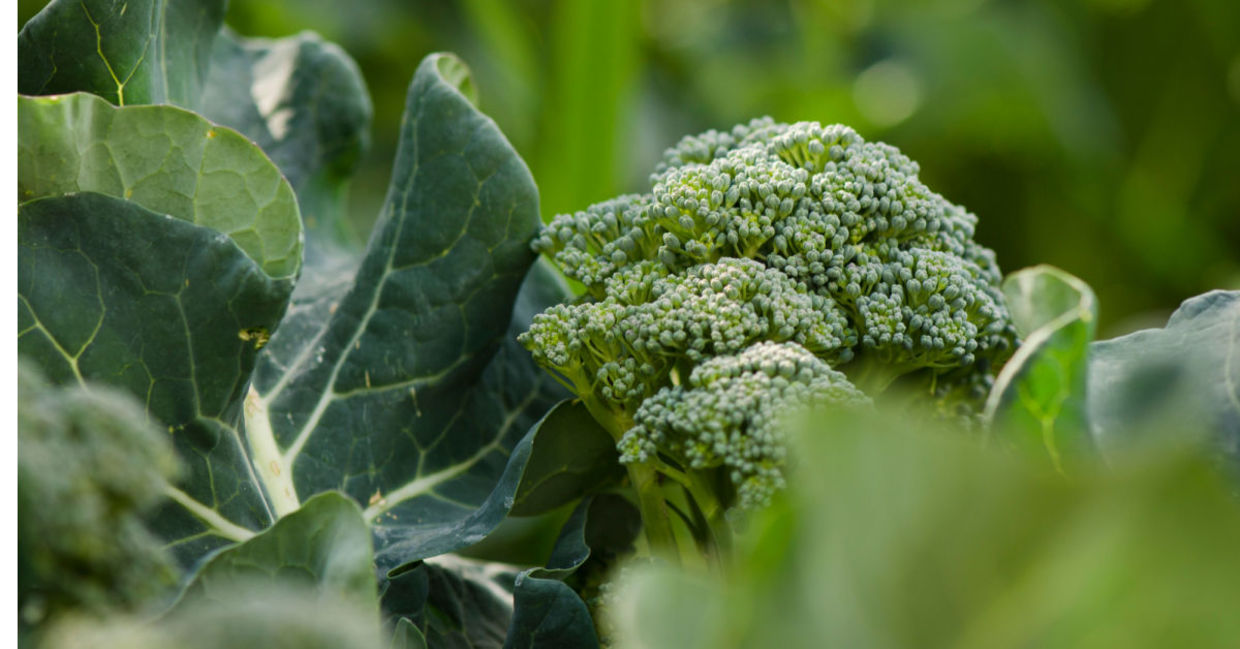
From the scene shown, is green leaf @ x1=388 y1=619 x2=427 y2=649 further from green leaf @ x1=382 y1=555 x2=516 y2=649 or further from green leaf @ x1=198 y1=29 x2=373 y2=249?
green leaf @ x1=198 y1=29 x2=373 y2=249

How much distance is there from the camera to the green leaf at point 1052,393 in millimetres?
407

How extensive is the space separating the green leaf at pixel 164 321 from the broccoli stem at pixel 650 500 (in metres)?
0.18

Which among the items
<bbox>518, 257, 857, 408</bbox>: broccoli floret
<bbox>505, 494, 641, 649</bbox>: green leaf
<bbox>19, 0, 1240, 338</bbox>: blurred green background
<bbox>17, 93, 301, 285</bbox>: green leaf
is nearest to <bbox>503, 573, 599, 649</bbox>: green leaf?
<bbox>505, 494, 641, 649</bbox>: green leaf

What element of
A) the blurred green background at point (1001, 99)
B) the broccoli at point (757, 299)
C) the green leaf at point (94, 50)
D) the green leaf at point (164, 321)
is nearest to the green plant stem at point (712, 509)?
the broccoli at point (757, 299)

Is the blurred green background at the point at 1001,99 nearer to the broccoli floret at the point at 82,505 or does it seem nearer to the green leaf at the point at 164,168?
the green leaf at the point at 164,168

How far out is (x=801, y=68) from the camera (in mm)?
2281

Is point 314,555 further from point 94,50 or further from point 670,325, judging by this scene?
point 94,50

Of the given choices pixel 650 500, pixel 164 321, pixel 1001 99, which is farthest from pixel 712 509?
pixel 1001 99

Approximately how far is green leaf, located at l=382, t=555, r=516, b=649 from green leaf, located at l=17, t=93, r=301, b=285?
0.18 m

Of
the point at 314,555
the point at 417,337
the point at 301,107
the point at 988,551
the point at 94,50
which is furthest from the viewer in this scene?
the point at 301,107

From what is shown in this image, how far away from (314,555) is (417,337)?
0.74 feet

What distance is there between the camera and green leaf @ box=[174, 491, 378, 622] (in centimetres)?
40

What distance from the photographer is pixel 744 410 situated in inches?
17.4

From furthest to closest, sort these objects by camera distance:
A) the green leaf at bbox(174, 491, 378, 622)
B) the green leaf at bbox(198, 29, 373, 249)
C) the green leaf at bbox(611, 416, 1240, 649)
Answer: the green leaf at bbox(198, 29, 373, 249) < the green leaf at bbox(174, 491, 378, 622) < the green leaf at bbox(611, 416, 1240, 649)
